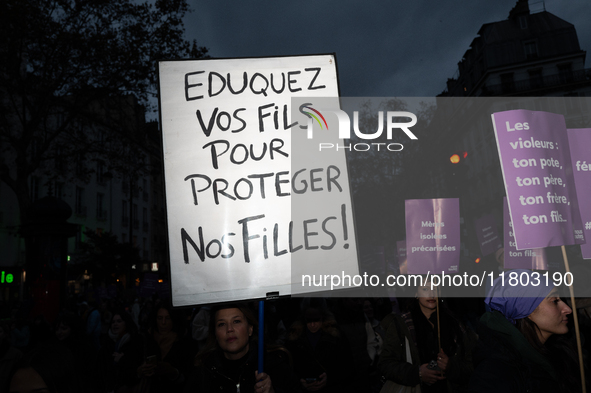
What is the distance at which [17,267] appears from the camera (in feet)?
84.4

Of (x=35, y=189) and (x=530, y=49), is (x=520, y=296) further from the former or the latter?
(x=530, y=49)

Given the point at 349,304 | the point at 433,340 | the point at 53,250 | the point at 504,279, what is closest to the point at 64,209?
the point at 53,250

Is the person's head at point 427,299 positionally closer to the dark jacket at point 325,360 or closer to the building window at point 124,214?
the dark jacket at point 325,360

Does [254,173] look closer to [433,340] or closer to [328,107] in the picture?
[328,107]

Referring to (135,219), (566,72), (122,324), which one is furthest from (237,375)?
(566,72)

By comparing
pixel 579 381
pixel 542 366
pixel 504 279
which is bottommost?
pixel 579 381

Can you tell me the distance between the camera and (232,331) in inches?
107

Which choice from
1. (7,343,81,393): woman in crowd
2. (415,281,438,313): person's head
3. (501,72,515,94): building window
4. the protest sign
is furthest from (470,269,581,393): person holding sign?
(501,72,515,94): building window

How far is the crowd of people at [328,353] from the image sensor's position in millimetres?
2279

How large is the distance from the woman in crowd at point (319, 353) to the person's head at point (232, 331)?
1.81 meters

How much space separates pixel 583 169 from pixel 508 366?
228 centimetres

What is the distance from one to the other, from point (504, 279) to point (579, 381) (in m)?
0.65

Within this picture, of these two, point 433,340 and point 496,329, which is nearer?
point 496,329

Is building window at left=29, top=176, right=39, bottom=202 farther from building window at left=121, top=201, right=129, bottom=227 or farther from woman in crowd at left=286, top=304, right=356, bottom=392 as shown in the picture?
woman in crowd at left=286, top=304, right=356, bottom=392
